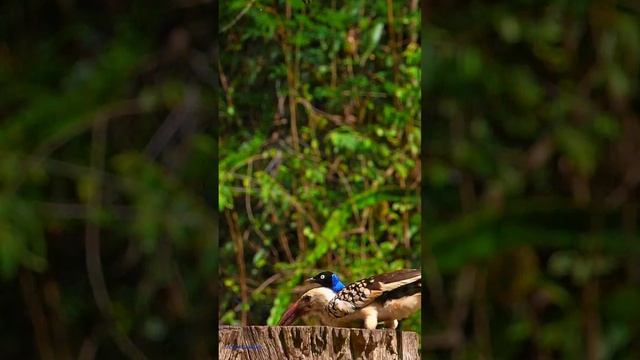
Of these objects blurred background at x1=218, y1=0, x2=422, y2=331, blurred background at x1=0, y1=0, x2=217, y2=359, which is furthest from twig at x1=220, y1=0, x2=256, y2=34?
blurred background at x1=0, y1=0, x2=217, y2=359

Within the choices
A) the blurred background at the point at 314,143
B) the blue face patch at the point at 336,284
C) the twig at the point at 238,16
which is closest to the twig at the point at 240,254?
the blurred background at the point at 314,143

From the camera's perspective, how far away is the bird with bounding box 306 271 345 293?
4.94 ft

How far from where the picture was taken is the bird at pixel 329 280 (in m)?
1.51

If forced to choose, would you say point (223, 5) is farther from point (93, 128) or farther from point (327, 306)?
point (327, 306)

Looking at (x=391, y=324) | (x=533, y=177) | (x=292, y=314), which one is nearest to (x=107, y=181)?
(x=292, y=314)

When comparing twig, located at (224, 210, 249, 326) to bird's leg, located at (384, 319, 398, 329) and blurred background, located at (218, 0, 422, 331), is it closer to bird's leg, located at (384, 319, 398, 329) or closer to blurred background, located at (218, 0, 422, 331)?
blurred background, located at (218, 0, 422, 331)

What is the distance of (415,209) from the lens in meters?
1.48

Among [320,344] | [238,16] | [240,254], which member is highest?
[238,16]

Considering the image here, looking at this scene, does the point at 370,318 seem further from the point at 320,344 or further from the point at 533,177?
the point at 533,177

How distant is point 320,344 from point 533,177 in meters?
0.46

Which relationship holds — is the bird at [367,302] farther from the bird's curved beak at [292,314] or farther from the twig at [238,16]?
the twig at [238,16]

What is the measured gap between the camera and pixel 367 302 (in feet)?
4.93

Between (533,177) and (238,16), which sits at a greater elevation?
(238,16)

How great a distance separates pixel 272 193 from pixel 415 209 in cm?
22
